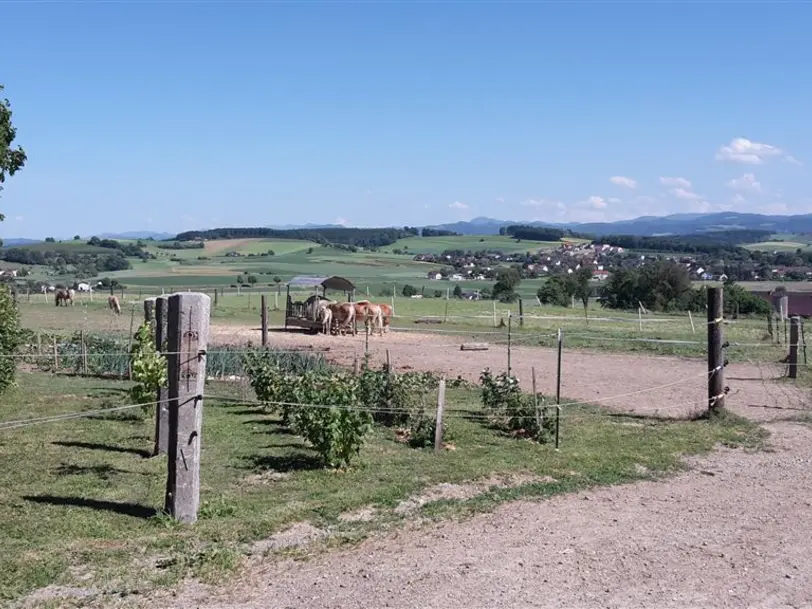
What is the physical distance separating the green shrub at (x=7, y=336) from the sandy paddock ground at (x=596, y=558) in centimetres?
1104

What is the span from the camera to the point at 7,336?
1603 centimetres

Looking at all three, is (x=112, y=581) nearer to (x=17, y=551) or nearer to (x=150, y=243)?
(x=17, y=551)

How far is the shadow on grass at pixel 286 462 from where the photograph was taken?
9.78 metres

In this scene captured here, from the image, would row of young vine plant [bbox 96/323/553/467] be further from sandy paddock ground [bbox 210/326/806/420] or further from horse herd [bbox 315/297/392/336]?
horse herd [bbox 315/297/392/336]

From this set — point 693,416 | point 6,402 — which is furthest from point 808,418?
point 6,402

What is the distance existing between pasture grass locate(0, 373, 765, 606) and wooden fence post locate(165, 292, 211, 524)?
0.24 meters

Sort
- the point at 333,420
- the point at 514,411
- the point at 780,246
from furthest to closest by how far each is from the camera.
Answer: the point at 780,246 < the point at 514,411 < the point at 333,420

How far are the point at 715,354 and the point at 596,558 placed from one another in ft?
25.2

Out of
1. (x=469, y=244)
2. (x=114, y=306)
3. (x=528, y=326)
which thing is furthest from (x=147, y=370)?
(x=469, y=244)

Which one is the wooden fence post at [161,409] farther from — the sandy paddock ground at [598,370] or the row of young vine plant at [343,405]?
the sandy paddock ground at [598,370]

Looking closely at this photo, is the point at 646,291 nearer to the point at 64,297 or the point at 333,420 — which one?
the point at 64,297

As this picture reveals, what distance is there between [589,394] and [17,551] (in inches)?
460

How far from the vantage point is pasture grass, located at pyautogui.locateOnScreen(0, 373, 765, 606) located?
21.7ft

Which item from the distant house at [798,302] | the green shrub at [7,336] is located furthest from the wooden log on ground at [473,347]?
the distant house at [798,302]
